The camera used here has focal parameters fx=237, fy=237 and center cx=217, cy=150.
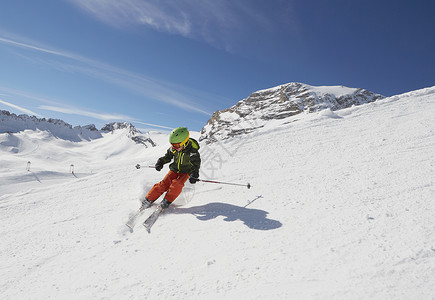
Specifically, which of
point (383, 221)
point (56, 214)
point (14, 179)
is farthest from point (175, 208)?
point (14, 179)

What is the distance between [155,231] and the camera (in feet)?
12.3

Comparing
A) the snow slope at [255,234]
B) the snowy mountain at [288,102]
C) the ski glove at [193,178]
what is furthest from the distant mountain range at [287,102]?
the ski glove at [193,178]

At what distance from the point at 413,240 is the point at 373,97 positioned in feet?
557

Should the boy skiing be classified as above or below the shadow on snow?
above

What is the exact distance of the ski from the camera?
3861 millimetres

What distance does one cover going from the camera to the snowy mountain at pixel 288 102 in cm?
13300

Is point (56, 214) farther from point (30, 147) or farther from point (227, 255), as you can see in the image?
point (30, 147)

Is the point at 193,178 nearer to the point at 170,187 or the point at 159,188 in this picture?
the point at 170,187

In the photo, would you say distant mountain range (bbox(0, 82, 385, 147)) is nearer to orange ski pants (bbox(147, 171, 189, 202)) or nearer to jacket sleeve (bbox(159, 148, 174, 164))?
jacket sleeve (bbox(159, 148, 174, 164))

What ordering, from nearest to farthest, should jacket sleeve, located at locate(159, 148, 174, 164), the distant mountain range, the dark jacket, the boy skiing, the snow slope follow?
the snow slope < the boy skiing < the dark jacket < jacket sleeve, located at locate(159, 148, 174, 164) < the distant mountain range

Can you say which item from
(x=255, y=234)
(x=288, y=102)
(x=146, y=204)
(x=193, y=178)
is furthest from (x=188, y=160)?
(x=288, y=102)

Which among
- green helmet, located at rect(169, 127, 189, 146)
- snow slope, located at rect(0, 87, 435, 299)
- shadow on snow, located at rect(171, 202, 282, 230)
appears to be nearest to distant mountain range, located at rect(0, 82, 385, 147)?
snow slope, located at rect(0, 87, 435, 299)

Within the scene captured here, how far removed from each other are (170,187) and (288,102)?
467 ft

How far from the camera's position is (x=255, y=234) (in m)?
3.36
